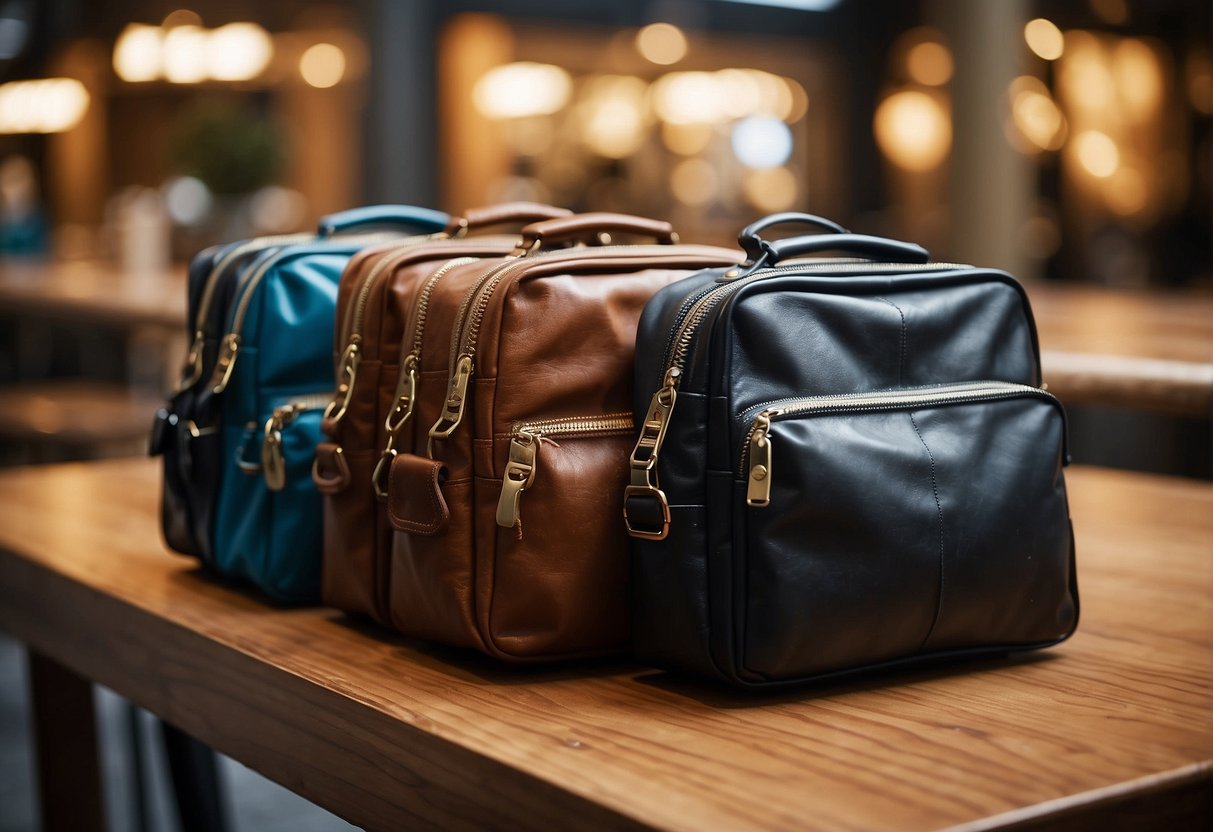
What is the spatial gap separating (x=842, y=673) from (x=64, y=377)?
6.00 meters

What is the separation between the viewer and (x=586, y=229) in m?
0.97

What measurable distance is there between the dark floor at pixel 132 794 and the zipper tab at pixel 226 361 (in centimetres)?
138

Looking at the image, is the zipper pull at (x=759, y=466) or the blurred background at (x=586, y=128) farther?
the blurred background at (x=586, y=128)

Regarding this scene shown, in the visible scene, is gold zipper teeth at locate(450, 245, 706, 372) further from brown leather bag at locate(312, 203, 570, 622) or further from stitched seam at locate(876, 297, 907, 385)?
stitched seam at locate(876, 297, 907, 385)

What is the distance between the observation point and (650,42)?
412 inches

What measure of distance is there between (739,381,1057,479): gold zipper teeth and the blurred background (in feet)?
10.1

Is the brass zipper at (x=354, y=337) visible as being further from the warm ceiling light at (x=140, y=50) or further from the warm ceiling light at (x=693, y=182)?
the warm ceiling light at (x=693, y=182)

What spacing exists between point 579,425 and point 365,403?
0.17 m

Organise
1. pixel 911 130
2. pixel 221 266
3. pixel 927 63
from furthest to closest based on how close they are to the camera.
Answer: pixel 911 130 < pixel 927 63 < pixel 221 266

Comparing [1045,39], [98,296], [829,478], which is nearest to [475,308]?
[829,478]

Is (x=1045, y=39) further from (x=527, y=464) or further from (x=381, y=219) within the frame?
(x=527, y=464)

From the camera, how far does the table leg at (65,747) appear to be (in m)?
1.49

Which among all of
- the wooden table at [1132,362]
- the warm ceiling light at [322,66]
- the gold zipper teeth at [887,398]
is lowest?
the wooden table at [1132,362]

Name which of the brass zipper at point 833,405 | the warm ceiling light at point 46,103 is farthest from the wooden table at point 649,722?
the warm ceiling light at point 46,103
